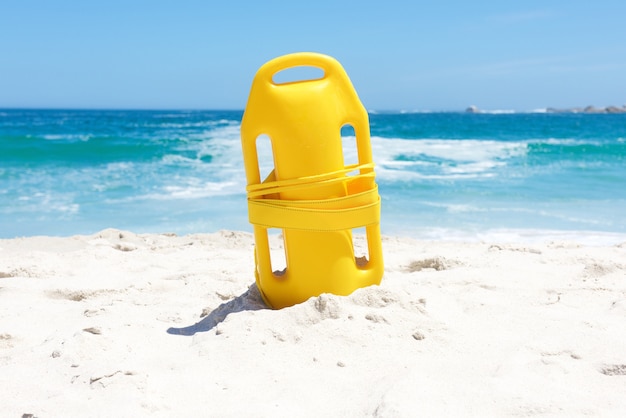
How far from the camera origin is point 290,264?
2.28m

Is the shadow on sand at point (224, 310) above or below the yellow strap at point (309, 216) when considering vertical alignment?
below

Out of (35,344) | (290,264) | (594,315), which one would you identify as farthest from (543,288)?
(35,344)

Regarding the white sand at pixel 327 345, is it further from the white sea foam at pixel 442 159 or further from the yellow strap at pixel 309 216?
the white sea foam at pixel 442 159

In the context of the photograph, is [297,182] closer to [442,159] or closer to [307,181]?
[307,181]

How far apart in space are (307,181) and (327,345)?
2.04 ft

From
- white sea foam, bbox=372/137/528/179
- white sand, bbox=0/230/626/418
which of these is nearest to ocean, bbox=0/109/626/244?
white sea foam, bbox=372/137/528/179

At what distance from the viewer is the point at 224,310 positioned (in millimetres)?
2332

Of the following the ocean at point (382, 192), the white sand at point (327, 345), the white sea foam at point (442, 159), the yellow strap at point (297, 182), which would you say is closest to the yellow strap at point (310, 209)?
the yellow strap at point (297, 182)

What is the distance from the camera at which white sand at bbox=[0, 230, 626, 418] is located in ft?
5.18

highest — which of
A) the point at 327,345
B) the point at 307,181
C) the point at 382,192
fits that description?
the point at 307,181

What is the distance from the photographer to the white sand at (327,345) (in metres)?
1.58

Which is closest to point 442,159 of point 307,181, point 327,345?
point 307,181

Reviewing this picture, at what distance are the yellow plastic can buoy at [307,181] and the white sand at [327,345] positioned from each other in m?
0.17

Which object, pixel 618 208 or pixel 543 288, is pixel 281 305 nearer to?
pixel 543 288
